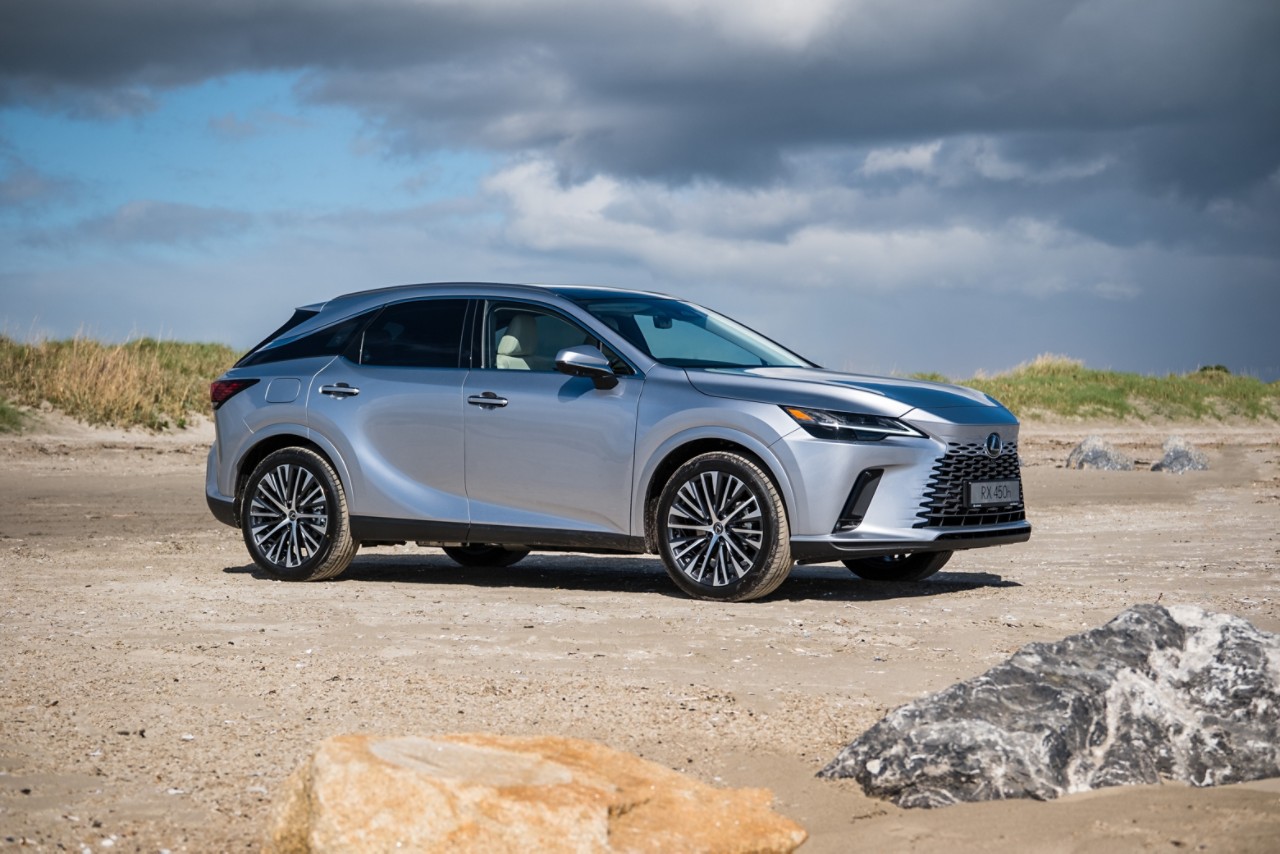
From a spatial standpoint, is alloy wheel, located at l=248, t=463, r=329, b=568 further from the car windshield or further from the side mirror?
the car windshield

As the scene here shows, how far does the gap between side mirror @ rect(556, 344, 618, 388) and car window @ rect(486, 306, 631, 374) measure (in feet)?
0.96

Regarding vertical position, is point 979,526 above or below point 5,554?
above

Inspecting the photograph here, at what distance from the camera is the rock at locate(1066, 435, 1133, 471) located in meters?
24.4

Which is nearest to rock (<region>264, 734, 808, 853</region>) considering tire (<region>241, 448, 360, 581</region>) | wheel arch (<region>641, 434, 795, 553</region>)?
wheel arch (<region>641, 434, 795, 553</region>)

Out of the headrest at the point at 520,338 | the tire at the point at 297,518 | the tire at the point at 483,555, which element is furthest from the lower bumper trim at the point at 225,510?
the headrest at the point at 520,338

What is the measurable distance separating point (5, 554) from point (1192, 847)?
34.0ft

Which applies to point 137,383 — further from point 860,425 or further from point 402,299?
point 860,425

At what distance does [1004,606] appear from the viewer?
→ 9.10 metres

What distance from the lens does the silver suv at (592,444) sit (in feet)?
29.1

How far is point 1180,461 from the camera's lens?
24.2 metres

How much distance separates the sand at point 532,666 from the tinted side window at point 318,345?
161cm

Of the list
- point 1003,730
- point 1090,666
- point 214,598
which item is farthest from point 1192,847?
point 214,598

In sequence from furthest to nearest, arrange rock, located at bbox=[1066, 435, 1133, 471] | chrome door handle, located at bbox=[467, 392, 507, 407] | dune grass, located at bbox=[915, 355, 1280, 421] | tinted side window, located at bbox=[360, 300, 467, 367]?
dune grass, located at bbox=[915, 355, 1280, 421], rock, located at bbox=[1066, 435, 1133, 471], tinted side window, located at bbox=[360, 300, 467, 367], chrome door handle, located at bbox=[467, 392, 507, 407]

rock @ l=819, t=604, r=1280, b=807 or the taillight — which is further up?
the taillight
